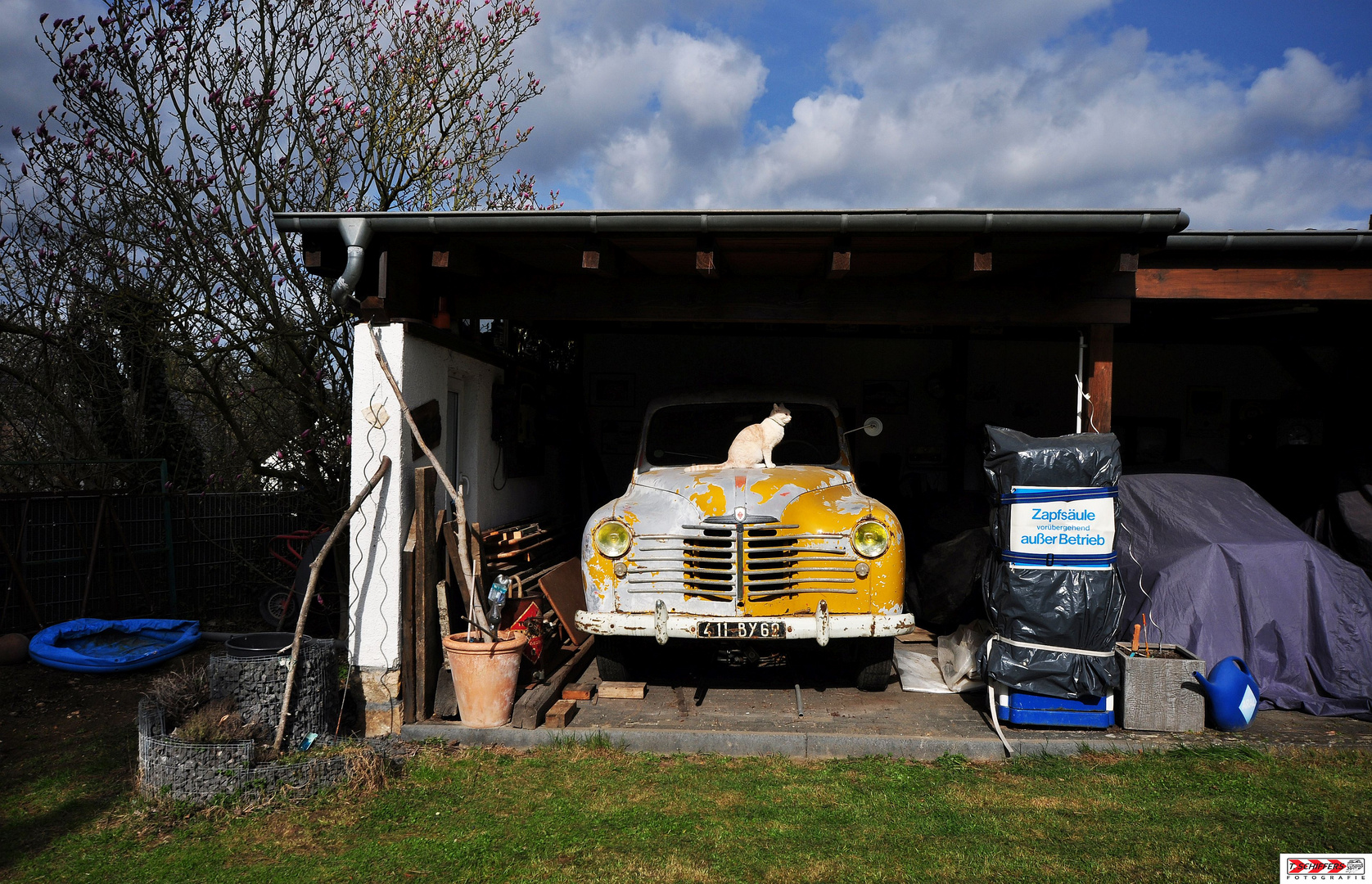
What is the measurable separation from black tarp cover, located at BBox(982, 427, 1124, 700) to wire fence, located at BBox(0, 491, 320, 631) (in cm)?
623

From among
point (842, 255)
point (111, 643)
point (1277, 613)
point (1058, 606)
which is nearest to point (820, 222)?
point (842, 255)

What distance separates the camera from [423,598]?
464 centimetres

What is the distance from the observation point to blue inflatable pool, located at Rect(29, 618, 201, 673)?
Result: 5934 mm

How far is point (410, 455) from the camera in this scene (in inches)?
190

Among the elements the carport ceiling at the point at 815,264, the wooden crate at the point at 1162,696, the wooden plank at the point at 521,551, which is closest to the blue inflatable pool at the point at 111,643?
the wooden plank at the point at 521,551

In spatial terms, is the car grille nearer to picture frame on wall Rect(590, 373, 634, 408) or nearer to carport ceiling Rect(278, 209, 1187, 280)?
carport ceiling Rect(278, 209, 1187, 280)

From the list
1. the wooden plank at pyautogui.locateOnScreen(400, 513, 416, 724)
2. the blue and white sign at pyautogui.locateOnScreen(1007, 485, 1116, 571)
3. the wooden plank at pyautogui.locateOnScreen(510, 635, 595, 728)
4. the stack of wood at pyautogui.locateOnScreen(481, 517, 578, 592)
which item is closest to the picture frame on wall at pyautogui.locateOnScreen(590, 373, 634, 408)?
the stack of wood at pyautogui.locateOnScreen(481, 517, 578, 592)

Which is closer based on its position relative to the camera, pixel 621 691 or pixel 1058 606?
pixel 1058 606

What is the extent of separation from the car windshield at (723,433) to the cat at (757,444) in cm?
16

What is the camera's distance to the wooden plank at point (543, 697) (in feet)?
14.8

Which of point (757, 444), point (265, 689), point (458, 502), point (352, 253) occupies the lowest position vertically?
point (265, 689)

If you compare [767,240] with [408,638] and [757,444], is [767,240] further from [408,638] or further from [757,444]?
[408,638]

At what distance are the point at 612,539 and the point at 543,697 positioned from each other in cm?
99

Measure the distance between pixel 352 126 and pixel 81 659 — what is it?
15.9 ft
